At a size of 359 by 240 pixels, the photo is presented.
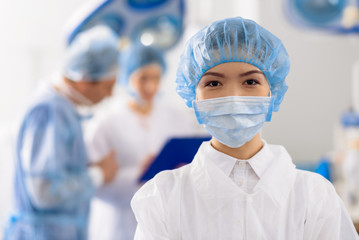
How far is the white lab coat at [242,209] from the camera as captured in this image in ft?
2.67

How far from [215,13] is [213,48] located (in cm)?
244

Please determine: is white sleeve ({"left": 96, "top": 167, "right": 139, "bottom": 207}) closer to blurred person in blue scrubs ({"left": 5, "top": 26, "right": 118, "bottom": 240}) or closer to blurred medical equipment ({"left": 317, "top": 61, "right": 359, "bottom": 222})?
blurred person in blue scrubs ({"left": 5, "top": 26, "right": 118, "bottom": 240})

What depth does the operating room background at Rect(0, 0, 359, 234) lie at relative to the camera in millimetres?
2707

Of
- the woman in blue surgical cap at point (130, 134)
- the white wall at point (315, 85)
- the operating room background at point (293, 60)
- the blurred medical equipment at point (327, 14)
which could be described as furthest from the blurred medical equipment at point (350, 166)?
the woman in blue surgical cap at point (130, 134)

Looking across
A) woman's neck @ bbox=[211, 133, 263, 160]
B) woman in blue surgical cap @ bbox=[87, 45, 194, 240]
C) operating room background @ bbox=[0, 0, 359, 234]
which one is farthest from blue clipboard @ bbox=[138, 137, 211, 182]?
operating room background @ bbox=[0, 0, 359, 234]

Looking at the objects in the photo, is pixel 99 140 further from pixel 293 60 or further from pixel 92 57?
pixel 293 60

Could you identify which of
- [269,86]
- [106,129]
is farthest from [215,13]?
[269,86]

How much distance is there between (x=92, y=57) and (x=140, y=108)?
1.89 ft

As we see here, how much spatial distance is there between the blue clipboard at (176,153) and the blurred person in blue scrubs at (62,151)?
0.40 metres

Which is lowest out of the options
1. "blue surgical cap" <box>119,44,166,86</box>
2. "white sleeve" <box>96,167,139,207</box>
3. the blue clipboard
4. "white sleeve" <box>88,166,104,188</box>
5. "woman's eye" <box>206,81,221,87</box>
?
"white sleeve" <box>96,167,139,207</box>

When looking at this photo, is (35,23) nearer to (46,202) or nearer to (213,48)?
(46,202)

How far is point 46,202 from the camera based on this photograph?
5.35 feet

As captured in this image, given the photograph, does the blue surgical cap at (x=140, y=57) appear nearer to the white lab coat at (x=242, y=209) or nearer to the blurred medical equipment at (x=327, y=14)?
the blurred medical equipment at (x=327, y=14)

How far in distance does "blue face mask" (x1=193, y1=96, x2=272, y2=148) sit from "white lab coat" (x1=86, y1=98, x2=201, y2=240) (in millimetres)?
1223
